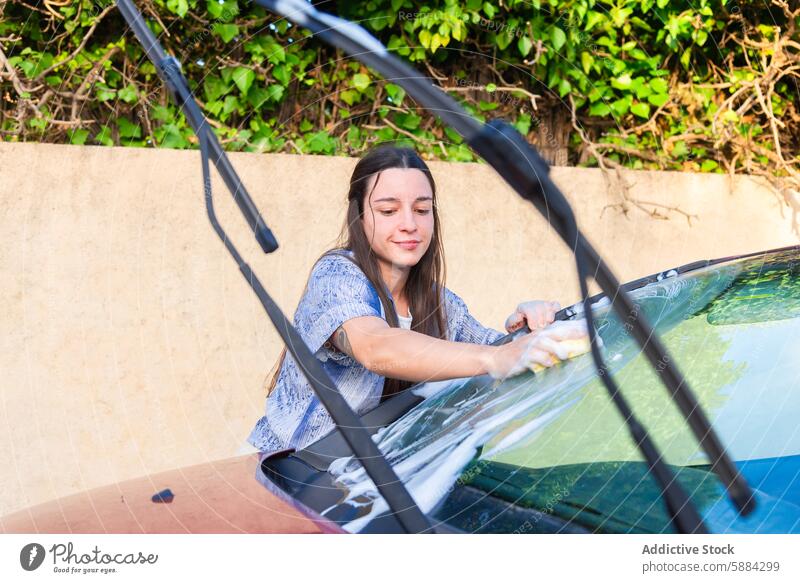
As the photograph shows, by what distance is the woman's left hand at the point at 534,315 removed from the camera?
87 centimetres

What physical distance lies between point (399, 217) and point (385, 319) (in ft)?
0.42

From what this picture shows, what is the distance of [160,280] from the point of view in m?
1.45

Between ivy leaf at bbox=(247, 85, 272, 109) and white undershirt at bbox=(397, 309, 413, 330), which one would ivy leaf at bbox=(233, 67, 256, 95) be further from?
Result: white undershirt at bbox=(397, 309, 413, 330)

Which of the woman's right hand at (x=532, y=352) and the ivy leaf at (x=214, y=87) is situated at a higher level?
the ivy leaf at (x=214, y=87)

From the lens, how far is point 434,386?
2.68ft

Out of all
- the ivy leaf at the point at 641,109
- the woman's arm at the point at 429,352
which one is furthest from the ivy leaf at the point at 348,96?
the woman's arm at the point at 429,352

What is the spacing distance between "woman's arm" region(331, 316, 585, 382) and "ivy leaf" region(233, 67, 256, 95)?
556 millimetres

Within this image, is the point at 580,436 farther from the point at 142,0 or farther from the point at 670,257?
the point at 670,257

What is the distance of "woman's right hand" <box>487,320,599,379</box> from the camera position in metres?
0.74

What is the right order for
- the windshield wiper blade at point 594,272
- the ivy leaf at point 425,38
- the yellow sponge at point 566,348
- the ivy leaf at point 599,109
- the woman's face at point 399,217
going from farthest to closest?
the ivy leaf at point 599,109, the ivy leaf at point 425,38, the woman's face at point 399,217, the yellow sponge at point 566,348, the windshield wiper blade at point 594,272

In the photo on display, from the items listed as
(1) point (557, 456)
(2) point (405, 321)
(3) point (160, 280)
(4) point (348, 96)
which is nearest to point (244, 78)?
(4) point (348, 96)

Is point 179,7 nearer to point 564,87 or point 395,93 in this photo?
point 395,93

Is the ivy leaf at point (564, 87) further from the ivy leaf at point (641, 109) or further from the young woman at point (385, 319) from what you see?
the young woman at point (385, 319)

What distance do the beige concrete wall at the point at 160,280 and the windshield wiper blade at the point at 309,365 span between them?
234mm
